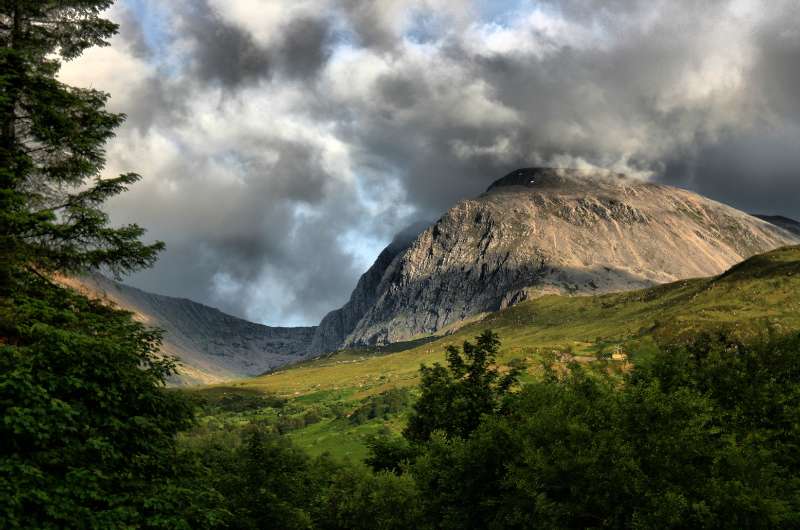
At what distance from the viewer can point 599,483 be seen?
31.5m

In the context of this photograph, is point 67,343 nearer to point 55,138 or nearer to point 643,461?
point 55,138

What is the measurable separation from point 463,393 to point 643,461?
30.4 m

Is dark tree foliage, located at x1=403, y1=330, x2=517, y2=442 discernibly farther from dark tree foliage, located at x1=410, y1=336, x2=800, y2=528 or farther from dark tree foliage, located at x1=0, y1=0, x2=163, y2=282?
dark tree foliage, located at x1=0, y1=0, x2=163, y2=282

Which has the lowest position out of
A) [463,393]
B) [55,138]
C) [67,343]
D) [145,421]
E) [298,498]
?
[298,498]

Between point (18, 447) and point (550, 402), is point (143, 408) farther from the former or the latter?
point (550, 402)

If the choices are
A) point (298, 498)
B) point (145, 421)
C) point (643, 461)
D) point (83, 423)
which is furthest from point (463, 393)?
point (83, 423)

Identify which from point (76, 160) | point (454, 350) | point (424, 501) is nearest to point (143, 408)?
point (76, 160)

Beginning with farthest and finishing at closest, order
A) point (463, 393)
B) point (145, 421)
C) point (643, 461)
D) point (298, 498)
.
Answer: point (463, 393), point (298, 498), point (643, 461), point (145, 421)

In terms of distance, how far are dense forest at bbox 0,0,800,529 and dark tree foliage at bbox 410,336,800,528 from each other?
0.39 feet

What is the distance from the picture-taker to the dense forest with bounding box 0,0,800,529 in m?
17.8

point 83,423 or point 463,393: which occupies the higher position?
→ point 83,423

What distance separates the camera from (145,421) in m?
20.4

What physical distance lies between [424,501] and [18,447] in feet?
119

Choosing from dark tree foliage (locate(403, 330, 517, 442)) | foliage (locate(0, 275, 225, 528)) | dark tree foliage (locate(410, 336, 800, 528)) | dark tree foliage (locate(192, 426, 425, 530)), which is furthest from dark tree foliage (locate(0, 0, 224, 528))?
dark tree foliage (locate(403, 330, 517, 442))
